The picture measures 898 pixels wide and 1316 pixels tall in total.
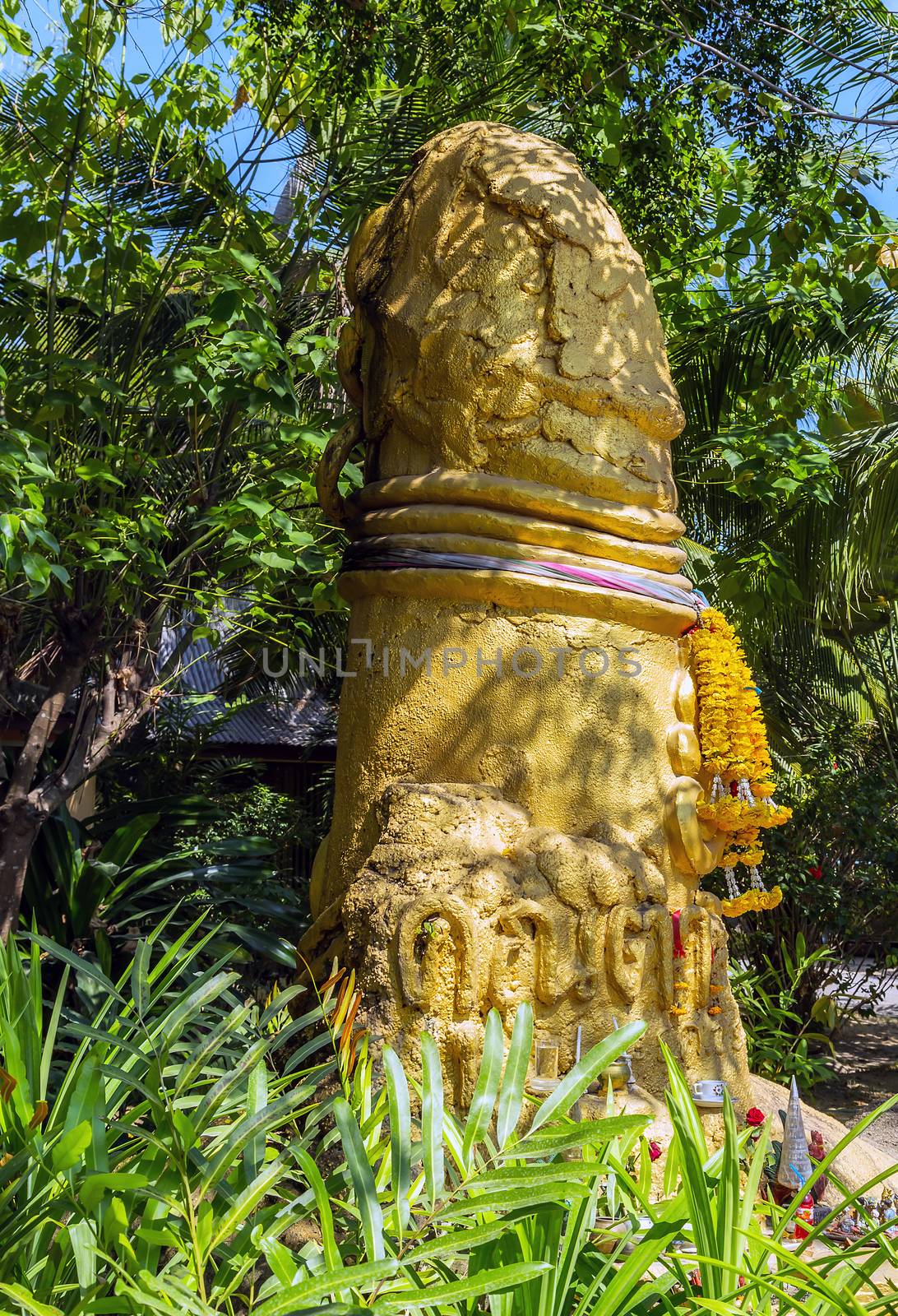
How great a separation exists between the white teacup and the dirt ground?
11.6ft

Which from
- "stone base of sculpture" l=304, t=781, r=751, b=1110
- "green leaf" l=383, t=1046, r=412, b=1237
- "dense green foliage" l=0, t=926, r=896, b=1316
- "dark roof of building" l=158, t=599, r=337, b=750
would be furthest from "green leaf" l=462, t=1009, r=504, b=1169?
"dark roof of building" l=158, t=599, r=337, b=750

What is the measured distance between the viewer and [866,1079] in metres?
8.49

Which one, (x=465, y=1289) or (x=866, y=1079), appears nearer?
(x=465, y=1289)

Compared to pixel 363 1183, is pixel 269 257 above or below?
above

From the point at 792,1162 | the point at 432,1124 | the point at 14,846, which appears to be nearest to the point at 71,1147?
the point at 432,1124

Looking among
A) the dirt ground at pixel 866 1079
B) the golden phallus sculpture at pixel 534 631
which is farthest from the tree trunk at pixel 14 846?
the dirt ground at pixel 866 1079

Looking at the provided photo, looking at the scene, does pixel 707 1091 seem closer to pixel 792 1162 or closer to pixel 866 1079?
pixel 792 1162

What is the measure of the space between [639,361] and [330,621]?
17.7ft

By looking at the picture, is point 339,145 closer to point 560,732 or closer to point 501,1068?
point 560,732

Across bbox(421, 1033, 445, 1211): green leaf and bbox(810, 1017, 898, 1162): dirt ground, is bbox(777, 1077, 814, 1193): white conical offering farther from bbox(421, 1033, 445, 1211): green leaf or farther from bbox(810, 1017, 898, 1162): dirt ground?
bbox(810, 1017, 898, 1162): dirt ground

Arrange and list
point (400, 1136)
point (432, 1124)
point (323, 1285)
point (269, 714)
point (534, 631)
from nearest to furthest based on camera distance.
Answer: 1. point (323, 1285)
2. point (400, 1136)
3. point (432, 1124)
4. point (534, 631)
5. point (269, 714)

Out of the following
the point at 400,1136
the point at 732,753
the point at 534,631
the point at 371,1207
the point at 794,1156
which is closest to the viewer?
the point at 371,1207

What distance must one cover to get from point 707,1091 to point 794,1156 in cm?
35

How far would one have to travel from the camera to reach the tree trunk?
536 centimetres
